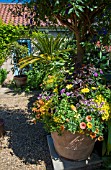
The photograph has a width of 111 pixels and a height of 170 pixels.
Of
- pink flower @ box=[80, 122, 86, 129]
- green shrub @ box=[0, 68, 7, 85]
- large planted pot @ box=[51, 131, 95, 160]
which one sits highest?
green shrub @ box=[0, 68, 7, 85]

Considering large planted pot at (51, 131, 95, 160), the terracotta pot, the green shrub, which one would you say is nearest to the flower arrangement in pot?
large planted pot at (51, 131, 95, 160)

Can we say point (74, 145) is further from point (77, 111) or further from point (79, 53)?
point (79, 53)

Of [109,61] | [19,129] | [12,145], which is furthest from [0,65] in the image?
[109,61]

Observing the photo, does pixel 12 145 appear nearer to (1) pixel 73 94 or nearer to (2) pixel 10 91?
(1) pixel 73 94

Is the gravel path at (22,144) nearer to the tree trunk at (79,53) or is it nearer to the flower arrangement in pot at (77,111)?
the flower arrangement in pot at (77,111)

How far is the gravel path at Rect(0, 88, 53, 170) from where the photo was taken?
275cm

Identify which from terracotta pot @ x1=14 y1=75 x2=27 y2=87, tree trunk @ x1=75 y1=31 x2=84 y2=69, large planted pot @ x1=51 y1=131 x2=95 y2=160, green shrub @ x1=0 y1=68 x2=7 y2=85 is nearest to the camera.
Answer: large planted pot @ x1=51 y1=131 x2=95 y2=160

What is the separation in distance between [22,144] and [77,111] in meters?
1.45

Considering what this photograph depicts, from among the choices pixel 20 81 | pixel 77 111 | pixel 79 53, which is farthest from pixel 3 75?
pixel 77 111

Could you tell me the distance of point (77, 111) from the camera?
2.34 m

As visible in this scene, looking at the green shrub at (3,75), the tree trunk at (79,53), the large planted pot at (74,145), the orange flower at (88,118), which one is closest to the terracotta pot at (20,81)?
the green shrub at (3,75)

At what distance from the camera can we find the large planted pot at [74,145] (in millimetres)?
2350

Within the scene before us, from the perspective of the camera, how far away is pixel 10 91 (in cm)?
705

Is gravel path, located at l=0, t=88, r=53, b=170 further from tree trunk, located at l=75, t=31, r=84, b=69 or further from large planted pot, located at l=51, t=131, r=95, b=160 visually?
tree trunk, located at l=75, t=31, r=84, b=69
